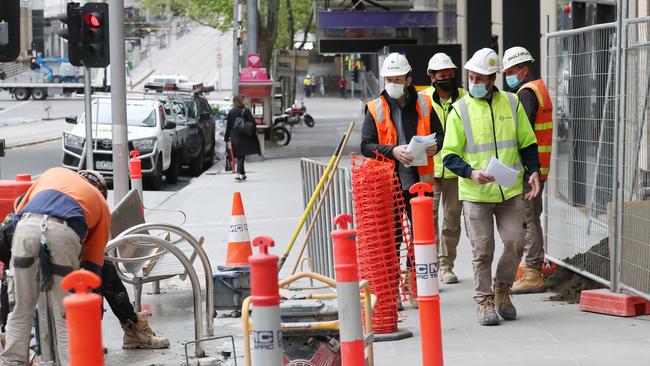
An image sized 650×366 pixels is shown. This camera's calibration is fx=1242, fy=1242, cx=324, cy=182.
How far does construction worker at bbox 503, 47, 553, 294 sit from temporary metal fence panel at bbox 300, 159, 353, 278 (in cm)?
148

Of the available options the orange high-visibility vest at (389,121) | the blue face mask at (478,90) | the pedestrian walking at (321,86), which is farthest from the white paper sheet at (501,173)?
the pedestrian walking at (321,86)

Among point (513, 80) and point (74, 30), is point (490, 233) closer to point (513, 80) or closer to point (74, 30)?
point (513, 80)

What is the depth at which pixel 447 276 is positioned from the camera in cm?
1100

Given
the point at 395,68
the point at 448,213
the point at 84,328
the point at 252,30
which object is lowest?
the point at 448,213

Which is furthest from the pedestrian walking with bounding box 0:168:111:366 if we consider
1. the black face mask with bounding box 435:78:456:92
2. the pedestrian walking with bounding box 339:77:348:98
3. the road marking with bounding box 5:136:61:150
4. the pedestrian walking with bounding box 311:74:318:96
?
the pedestrian walking with bounding box 311:74:318:96

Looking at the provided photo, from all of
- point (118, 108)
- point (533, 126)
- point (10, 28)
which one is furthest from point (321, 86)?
point (533, 126)

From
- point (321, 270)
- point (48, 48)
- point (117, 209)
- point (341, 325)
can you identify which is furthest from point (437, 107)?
point (48, 48)

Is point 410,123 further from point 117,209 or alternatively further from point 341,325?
point 341,325

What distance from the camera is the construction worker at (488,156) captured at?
8.80 metres

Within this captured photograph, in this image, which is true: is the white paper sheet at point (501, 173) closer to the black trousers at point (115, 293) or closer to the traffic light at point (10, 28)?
the black trousers at point (115, 293)

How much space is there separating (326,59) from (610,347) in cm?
8778

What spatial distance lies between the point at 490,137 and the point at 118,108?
18.5 feet

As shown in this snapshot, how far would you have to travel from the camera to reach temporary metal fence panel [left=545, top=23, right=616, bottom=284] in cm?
983

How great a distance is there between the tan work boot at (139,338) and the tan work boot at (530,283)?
3.10 meters
